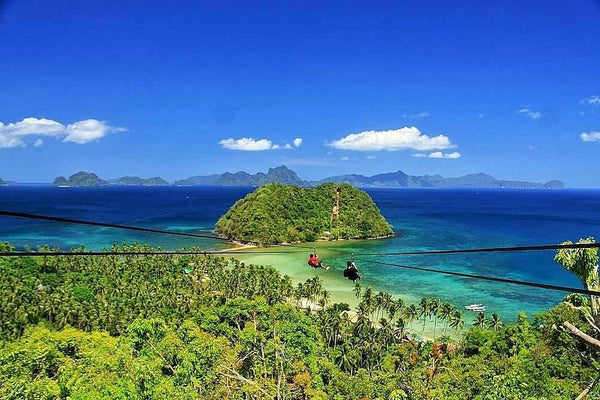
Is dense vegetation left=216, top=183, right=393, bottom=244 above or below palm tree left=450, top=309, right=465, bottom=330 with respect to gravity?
above

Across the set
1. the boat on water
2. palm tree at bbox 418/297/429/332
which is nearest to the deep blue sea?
the boat on water

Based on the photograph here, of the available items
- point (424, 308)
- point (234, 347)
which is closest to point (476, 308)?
point (424, 308)

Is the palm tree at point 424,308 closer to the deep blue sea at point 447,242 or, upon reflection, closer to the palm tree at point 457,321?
the palm tree at point 457,321

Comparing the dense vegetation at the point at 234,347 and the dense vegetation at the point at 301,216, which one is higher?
the dense vegetation at the point at 301,216

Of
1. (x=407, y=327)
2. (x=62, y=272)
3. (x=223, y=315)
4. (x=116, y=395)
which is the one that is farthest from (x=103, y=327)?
(x=407, y=327)

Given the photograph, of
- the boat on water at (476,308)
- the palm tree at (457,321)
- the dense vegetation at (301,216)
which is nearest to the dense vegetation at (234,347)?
the palm tree at (457,321)

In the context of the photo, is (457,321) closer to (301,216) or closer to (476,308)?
(476,308)

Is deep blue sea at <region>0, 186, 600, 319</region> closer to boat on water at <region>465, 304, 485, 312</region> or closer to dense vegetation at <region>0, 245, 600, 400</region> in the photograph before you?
boat on water at <region>465, 304, 485, 312</region>
